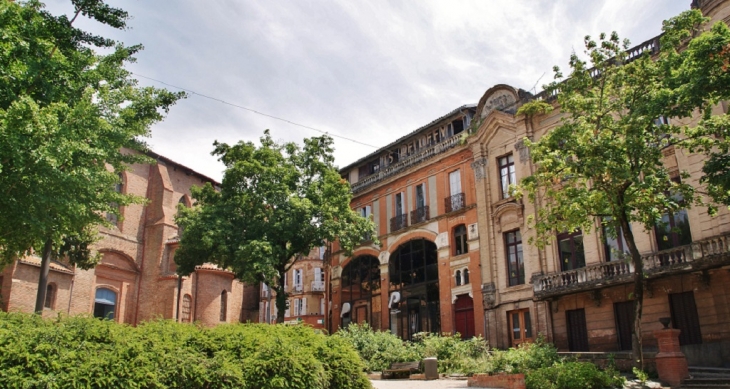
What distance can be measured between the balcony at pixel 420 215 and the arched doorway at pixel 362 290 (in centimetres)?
406

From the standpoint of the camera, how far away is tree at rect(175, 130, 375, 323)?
2652 cm

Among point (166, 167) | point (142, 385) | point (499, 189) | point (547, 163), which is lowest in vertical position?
point (142, 385)

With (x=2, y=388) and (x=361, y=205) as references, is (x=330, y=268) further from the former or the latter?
(x=2, y=388)

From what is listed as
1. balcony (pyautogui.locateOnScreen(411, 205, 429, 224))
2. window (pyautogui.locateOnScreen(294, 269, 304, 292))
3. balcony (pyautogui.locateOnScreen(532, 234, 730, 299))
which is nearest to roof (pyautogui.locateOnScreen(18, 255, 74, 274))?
balcony (pyautogui.locateOnScreen(411, 205, 429, 224))

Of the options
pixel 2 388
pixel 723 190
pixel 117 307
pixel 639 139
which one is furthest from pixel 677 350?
pixel 117 307

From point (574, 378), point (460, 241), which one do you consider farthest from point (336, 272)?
point (574, 378)

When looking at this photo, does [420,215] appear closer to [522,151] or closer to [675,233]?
[522,151]

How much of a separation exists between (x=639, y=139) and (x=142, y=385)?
13.8m

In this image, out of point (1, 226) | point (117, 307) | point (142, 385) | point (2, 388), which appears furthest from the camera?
point (117, 307)

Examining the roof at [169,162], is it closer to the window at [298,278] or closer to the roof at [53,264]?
the roof at [53,264]

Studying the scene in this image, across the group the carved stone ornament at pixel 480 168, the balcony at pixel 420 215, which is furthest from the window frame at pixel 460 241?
the carved stone ornament at pixel 480 168

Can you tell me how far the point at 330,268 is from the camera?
38500mm

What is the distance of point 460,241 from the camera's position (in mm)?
30016

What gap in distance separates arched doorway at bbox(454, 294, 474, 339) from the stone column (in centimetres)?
1287
